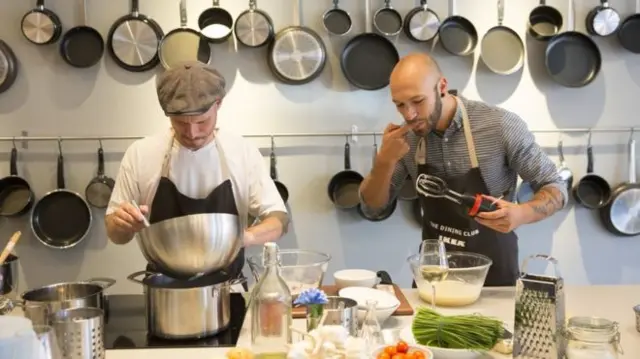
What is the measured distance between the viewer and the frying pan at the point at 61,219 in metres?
3.16

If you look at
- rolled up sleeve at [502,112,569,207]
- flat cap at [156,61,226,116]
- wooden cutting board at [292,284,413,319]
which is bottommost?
wooden cutting board at [292,284,413,319]

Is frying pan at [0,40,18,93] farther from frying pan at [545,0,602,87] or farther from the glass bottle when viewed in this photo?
frying pan at [545,0,602,87]

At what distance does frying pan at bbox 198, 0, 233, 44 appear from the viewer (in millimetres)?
3125

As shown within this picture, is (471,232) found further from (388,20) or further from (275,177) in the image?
(388,20)

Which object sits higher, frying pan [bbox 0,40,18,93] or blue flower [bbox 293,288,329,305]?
frying pan [bbox 0,40,18,93]

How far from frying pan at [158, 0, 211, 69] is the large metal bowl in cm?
165

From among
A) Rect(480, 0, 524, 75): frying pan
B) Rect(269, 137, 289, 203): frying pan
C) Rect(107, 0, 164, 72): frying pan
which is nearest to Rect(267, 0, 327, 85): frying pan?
Rect(269, 137, 289, 203): frying pan

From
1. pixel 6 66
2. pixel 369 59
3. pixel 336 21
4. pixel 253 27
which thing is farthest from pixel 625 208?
pixel 6 66

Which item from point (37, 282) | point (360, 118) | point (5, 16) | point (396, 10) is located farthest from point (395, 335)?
point (5, 16)

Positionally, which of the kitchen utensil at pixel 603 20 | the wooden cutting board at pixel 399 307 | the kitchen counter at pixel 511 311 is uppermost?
the kitchen utensil at pixel 603 20

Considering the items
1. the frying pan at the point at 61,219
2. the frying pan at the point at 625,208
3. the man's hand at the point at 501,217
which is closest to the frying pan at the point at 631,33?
the frying pan at the point at 625,208

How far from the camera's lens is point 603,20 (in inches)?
127

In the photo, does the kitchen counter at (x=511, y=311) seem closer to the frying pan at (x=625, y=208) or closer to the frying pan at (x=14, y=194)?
the frying pan at (x=625, y=208)

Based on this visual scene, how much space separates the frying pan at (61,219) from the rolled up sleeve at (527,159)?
1974 mm
